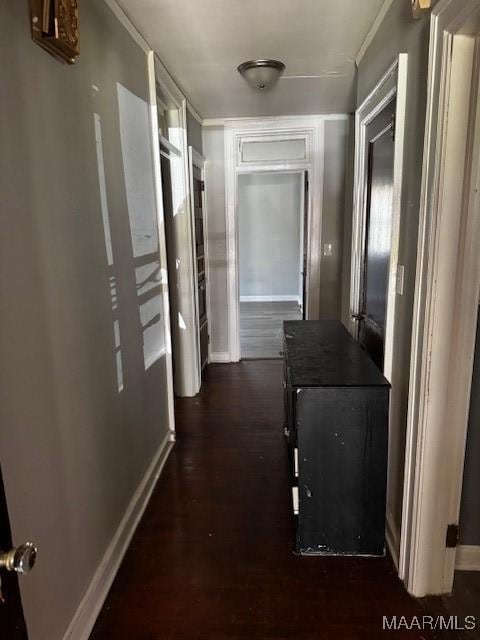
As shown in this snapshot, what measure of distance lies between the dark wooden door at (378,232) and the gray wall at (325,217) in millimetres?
1810

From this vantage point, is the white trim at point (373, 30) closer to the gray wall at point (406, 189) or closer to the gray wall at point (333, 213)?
the gray wall at point (406, 189)

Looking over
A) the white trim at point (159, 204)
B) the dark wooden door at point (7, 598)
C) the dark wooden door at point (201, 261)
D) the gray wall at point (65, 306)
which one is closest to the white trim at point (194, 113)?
the dark wooden door at point (201, 261)

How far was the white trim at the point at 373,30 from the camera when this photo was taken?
194 centimetres

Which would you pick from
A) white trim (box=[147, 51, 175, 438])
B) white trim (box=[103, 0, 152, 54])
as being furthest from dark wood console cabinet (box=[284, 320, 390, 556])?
white trim (box=[103, 0, 152, 54])

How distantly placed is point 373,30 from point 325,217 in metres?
2.09

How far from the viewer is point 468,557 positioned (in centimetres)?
176

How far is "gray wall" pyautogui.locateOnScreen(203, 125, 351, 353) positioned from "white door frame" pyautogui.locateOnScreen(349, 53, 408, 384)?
1.62m

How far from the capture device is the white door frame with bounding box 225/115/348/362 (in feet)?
13.4

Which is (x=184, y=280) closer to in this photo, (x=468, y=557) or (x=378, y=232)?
(x=378, y=232)

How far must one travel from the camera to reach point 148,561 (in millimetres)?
1880

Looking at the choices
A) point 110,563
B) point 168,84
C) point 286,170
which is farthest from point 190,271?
point 110,563

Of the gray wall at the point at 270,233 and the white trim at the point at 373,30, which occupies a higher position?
the white trim at the point at 373,30

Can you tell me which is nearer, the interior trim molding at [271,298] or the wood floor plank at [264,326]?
the wood floor plank at [264,326]

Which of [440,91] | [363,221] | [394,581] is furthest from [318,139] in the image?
[394,581]
